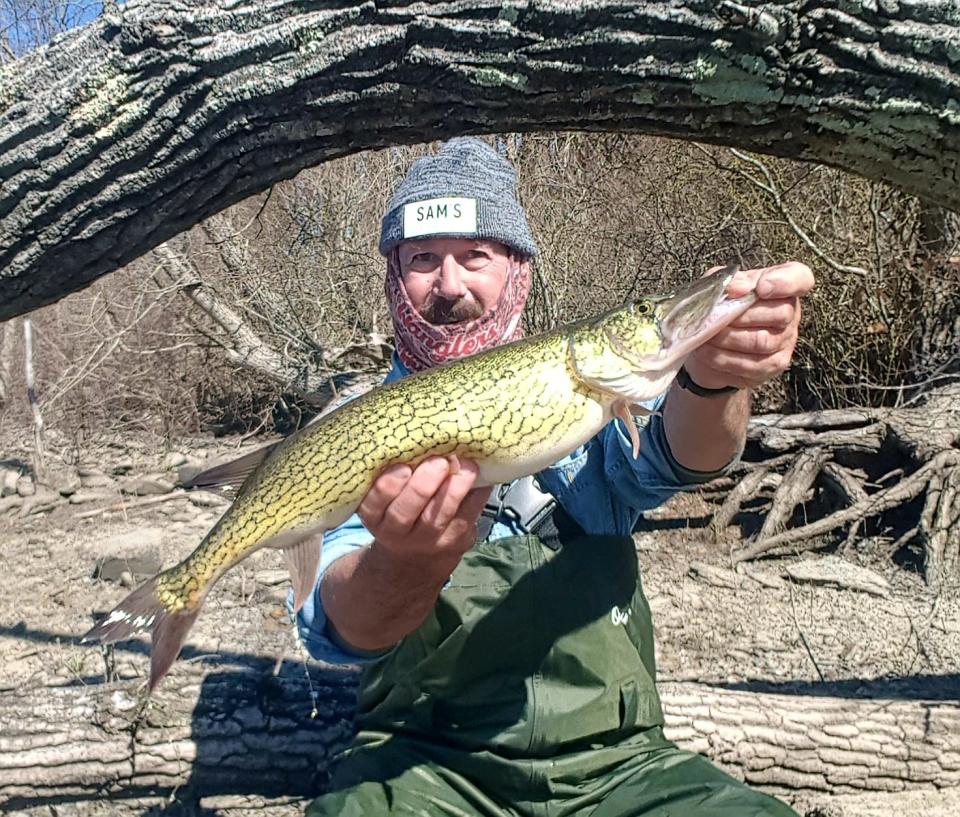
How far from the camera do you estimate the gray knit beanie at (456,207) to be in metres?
3.04

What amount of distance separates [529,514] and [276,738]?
127 centimetres

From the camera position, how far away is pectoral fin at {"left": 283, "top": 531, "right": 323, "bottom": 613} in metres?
2.19

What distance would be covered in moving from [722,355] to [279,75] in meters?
1.31

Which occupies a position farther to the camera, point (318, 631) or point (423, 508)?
point (318, 631)

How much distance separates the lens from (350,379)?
877cm

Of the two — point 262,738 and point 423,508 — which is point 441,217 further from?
point 262,738

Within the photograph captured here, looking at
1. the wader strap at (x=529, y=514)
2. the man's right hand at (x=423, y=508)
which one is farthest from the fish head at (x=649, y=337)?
the wader strap at (x=529, y=514)

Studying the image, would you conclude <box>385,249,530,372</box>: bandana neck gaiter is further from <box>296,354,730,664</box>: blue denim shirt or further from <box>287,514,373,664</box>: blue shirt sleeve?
<box>287,514,373,664</box>: blue shirt sleeve

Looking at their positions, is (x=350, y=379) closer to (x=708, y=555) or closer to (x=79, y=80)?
(x=708, y=555)

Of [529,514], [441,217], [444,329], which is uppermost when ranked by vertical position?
[441,217]

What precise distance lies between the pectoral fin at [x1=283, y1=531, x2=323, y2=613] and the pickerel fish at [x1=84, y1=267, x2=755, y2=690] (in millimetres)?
51

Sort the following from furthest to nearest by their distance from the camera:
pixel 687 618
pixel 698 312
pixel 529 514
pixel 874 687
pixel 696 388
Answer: pixel 687 618, pixel 874 687, pixel 529 514, pixel 696 388, pixel 698 312

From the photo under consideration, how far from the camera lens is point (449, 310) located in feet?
9.82

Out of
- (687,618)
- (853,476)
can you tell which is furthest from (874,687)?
(853,476)
